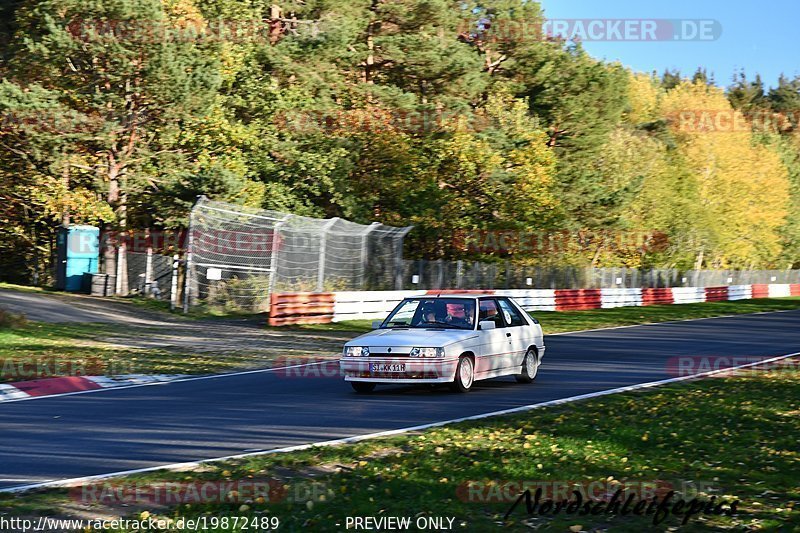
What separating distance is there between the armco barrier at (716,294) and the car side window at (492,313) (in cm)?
4536

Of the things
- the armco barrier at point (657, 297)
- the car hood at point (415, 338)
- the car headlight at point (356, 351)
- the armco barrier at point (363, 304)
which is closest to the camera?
the car hood at point (415, 338)

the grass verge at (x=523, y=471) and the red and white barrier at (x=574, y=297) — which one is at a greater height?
the red and white barrier at (x=574, y=297)

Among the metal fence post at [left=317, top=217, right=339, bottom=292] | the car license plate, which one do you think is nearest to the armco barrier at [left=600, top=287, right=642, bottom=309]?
the metal fence post at [left=317, top=217, right=339, bottom=292]

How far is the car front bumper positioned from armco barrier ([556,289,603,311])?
29.2 meters

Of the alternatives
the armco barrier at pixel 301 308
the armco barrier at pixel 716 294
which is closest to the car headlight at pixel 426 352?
the armco barrier at pixel 301 308

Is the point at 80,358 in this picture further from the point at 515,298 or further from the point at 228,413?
the point at 515,298

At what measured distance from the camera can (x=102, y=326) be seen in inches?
1059

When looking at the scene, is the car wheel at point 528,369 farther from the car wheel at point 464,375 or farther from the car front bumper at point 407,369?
the car front bumper at point 407,369

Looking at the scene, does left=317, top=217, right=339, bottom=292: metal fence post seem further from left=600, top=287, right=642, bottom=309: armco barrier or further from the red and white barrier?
left=600, top=287, right=642, bottom=309: armco barrier

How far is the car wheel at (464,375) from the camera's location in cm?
1514

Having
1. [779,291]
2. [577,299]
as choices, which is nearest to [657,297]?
[577,299]

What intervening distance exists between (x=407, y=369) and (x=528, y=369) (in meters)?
2.95

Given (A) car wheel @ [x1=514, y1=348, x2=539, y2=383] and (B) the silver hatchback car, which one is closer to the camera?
(B) the silver hatchback car

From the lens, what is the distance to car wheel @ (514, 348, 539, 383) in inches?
667
